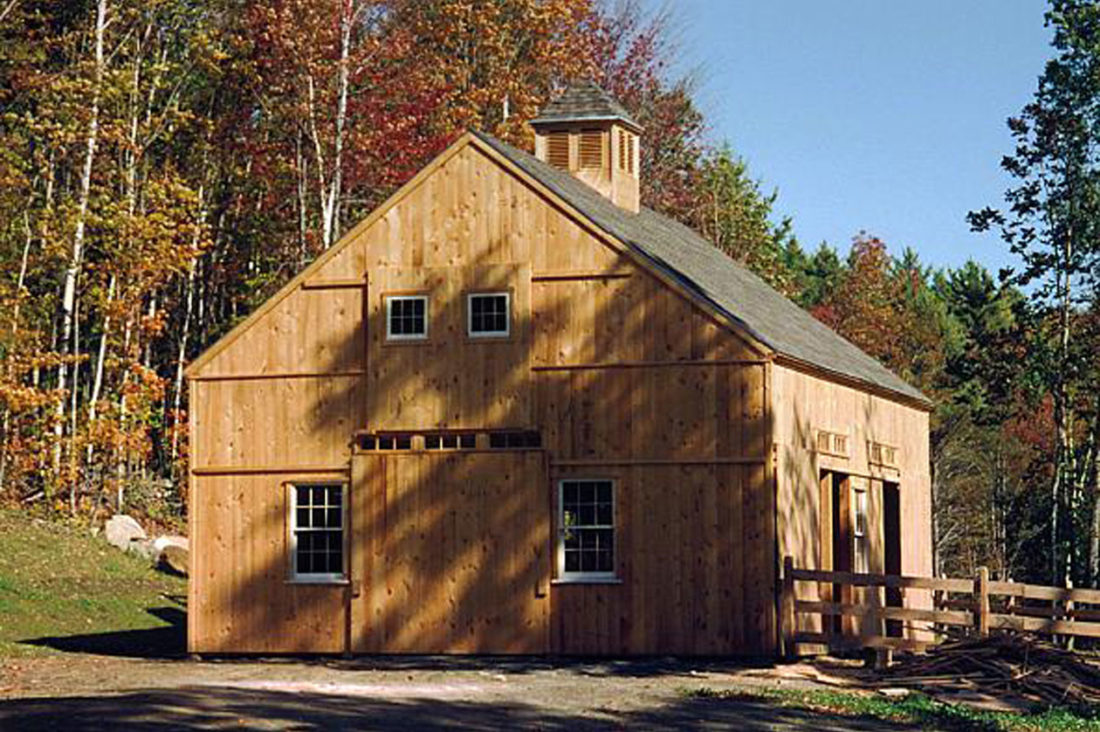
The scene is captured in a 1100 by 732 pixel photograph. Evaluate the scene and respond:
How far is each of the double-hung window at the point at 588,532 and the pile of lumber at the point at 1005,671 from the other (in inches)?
199

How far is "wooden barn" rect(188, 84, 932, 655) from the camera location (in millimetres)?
30016

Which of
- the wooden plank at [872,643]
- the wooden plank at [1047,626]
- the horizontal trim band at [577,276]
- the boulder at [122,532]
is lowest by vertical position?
the wooden plank at [872,643]

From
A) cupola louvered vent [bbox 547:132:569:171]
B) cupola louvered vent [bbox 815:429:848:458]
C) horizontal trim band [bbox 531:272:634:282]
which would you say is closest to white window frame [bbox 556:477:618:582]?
horizontal trim band [bbox 531:272:634:282]

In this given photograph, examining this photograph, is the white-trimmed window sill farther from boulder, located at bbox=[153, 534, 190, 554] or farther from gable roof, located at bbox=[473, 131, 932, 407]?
boulder, located at bbox=[153, 534, 190, 554]

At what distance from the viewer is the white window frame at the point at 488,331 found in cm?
3127

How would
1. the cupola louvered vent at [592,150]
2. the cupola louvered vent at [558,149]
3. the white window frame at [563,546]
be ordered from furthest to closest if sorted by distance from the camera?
the cupola louvered vent at [558,149] → the cupola louvered vent at [592,150] → the white window frame at [563,546]

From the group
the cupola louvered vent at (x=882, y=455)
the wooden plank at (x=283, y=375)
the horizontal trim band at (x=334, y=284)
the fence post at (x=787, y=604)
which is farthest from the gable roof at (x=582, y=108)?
the fence post at (x=787, y=604)

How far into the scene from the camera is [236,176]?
178 feet

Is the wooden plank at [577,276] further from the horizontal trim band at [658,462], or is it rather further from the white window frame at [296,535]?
the white window frame at [296,535]

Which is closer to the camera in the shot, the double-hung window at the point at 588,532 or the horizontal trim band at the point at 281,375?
the double-hung window at the point at 588,532

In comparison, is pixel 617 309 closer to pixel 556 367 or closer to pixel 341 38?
pixel 556 367

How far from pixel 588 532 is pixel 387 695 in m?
7.26

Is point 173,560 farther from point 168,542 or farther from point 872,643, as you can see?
point 872,643

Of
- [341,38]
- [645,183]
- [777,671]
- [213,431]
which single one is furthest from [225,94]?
[777,671]
